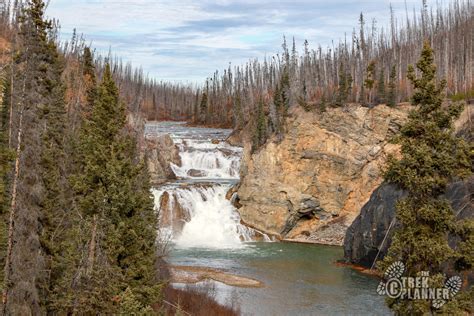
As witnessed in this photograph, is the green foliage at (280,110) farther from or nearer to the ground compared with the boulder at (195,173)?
farther from the ground

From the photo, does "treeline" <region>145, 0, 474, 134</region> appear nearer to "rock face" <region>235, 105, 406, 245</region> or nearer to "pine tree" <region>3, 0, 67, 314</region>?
"rock face" <region>235, 105, 406, 245</region>

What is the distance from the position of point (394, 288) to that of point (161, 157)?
54354 mm

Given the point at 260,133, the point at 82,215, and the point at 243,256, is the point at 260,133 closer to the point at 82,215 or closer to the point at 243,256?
the point at 243,256

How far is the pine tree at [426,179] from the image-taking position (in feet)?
51.4

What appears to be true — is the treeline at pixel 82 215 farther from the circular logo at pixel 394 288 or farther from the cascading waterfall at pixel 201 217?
the cascading waterfall at pixel 201 217

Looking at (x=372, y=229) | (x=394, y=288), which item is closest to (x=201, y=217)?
(x=372, y=229)

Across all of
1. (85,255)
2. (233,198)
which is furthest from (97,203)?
(233,198)

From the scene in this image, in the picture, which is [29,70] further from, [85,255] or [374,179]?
[374,179]

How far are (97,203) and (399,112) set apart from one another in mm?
47110

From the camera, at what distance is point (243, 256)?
44750 mm

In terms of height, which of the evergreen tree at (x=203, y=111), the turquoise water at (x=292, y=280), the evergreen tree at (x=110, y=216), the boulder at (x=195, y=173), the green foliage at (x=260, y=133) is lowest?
the turquoise water at (x=292, y=280)

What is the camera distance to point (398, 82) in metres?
76.2

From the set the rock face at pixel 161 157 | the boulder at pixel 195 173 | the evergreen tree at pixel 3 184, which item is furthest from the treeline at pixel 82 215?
the boulder at pixel 195 173

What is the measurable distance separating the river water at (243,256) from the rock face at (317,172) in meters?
3.31
